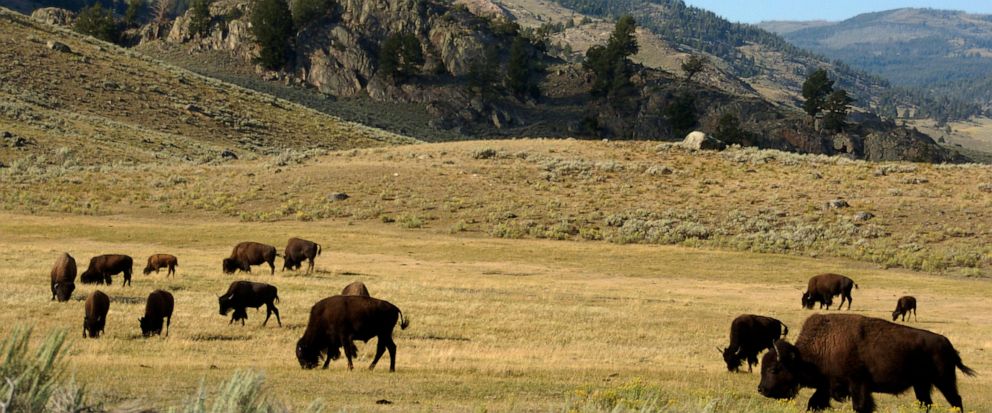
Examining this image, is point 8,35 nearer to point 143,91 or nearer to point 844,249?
point 143,91

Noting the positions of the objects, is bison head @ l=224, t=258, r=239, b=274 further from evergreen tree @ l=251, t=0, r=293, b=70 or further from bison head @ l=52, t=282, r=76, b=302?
evergreen tree @ l=251, t=0, r=293, b=70

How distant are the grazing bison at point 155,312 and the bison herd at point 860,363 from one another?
12.3 m

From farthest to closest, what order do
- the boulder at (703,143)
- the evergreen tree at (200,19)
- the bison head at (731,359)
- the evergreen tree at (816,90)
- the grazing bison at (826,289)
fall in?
the evergreen tree at (200,19) → the evergreen tree at (816,90) → the boulder at (703,143) → the grazing bison at (826,289) → the bison head at (731,359)

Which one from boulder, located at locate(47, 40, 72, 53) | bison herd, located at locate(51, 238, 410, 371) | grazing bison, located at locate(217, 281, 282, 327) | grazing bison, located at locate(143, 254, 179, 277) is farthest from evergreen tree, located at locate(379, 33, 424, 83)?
grazing bison, located at locate(217, 281, 282, 327)

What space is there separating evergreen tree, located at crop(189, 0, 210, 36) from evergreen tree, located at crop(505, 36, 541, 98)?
1899 inches

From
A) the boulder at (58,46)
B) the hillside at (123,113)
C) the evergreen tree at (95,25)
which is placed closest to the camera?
the hillside at (123,113)

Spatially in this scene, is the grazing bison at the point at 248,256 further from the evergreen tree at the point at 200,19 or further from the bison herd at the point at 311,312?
the evergreen tree at the point at 200,19

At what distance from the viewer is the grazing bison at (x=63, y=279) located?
2361 centimetres

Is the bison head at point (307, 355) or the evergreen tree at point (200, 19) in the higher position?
the evergreen tree at point (200, 19)

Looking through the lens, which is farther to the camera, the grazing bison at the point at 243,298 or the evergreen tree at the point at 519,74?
the evergreen tree at the point at 519,74

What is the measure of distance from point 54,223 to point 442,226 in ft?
66.0

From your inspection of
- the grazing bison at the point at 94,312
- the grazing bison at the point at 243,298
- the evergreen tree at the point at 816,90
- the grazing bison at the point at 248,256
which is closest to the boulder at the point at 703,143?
the evergreen tree at the point at 816,90

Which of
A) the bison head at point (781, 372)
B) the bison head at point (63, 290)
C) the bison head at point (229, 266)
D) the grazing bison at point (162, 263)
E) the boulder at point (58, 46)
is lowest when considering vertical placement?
A: the bison head at point (229, 266)

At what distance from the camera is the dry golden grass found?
14.4 metres
